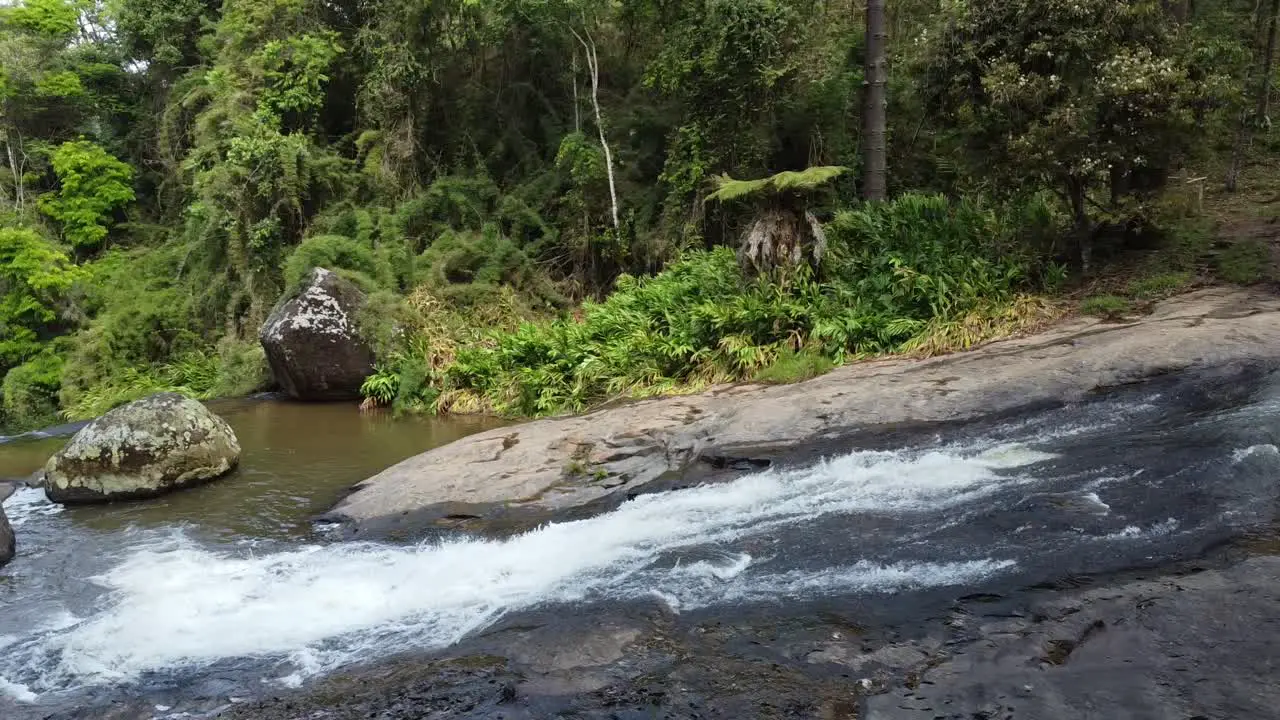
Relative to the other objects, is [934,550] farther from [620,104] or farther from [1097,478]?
[620,104]

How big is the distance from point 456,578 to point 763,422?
12.1 feet

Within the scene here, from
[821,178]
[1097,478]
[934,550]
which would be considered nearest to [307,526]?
[934,550]

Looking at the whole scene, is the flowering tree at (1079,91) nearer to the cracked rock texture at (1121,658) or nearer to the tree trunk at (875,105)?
the tree trunk at (875,105)

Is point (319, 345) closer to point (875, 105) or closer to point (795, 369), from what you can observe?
point (795, 369)

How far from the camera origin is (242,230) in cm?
1777

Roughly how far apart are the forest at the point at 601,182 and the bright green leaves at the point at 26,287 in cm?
9

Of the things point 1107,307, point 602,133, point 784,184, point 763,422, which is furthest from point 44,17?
point 1107,307

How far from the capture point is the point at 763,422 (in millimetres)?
8844

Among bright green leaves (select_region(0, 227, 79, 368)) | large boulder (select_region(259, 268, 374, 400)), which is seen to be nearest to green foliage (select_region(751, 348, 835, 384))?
large boulder (select_region(259, 268, 374, 400))

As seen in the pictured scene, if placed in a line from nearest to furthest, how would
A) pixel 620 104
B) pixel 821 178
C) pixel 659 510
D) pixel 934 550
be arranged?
pixel 934 550, pixel 659 510, pixel 821 178, pixel 620 104

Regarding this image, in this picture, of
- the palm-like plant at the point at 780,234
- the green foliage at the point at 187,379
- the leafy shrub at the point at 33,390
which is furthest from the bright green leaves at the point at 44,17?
the palm-like plant at the point at 780,234

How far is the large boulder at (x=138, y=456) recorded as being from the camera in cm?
929

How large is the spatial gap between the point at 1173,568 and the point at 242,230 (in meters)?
17.3

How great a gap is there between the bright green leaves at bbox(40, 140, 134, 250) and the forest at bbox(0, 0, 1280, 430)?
74mm
